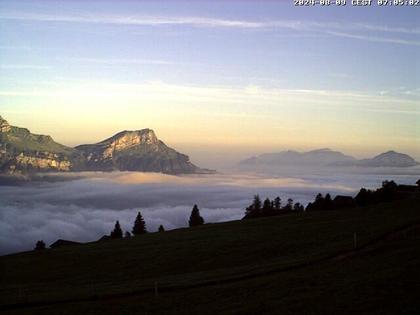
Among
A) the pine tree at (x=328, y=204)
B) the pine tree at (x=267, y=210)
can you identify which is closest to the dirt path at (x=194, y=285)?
the pine tree at (x=328, y=204)

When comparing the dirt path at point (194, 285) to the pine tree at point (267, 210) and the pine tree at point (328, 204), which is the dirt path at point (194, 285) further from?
the pine tree at point (267, 210)

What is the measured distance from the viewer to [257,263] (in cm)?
4503

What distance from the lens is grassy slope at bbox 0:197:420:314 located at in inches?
1099

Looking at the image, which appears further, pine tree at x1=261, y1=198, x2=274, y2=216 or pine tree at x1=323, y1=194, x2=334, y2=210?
pine tree at x1=261, y1=198, x2=274, y2=216

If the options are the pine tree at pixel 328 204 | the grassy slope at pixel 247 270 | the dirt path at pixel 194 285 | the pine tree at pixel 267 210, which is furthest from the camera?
the pine tree at pixel 267 210

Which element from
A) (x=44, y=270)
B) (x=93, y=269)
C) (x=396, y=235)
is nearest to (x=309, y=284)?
(x=396, y=235)

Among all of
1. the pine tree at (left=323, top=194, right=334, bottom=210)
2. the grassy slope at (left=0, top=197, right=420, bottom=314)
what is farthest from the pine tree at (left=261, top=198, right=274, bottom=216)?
the grassy slope at (left=0, top=197, right=420, bottom=314)

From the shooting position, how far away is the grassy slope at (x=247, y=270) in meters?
27.9

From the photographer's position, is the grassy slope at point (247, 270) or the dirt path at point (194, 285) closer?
the grassy slope at point (247, 270)

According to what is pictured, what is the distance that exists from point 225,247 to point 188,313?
27.5 m

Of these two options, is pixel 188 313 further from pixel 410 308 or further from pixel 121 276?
pixel 121 276

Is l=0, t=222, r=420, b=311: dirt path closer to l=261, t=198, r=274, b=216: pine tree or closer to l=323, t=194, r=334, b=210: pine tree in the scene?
l=323, t=194, r=334, b=210: pine tree

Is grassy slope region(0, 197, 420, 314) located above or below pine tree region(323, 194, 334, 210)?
below

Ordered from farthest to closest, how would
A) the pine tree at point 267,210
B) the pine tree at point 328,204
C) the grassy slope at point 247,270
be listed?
the pine tree at point 267,210 < the pine tree at point 328,204 < the grassy slope at point 247,270
